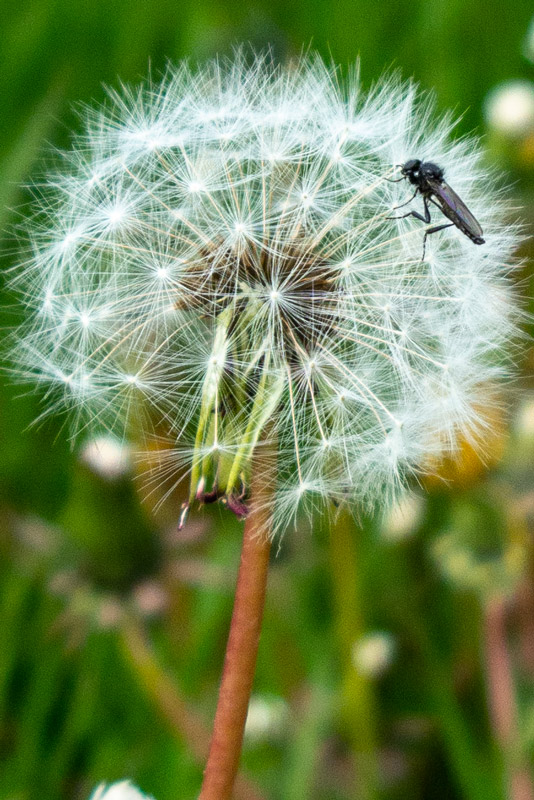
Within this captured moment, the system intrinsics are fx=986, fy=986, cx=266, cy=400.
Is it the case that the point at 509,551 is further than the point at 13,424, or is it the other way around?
the point at 13,424

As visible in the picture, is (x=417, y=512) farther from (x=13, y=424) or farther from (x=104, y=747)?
(x=13, y=424)

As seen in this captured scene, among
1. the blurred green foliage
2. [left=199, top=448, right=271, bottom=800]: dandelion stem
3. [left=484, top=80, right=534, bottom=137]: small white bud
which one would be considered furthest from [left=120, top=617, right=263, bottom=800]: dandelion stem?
[left=484, top=80, right=534, bottom=137]: small white bud

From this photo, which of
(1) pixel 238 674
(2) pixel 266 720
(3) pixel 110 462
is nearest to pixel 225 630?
(2) pixel 266 720

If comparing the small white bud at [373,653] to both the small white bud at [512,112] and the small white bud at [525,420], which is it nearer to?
the small white bud at [525,420]

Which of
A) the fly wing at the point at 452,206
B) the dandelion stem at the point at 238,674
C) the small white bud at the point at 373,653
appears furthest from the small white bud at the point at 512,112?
the dandelion stem at the point at 238,674

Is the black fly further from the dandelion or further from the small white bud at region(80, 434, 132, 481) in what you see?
the small white bud at region(80, 434, 132, 481)

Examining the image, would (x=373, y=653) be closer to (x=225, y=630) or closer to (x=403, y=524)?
(x=403, y=524)

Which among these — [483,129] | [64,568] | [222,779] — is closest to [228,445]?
[222,779]
